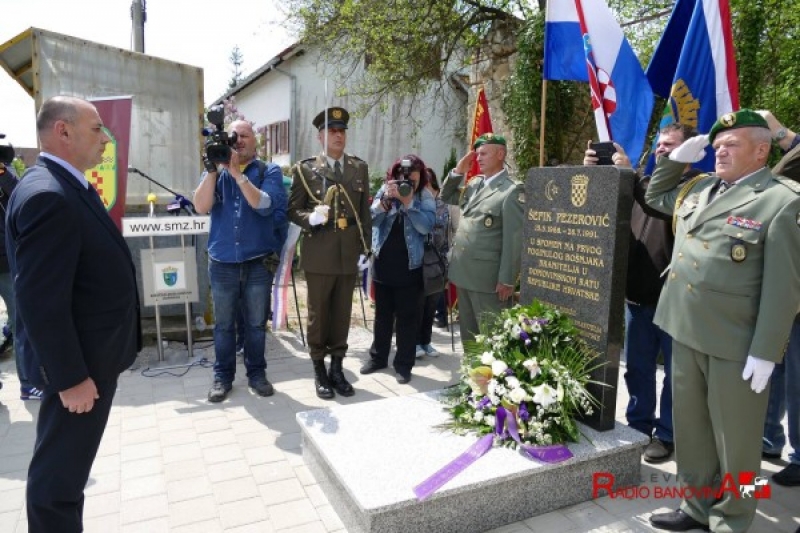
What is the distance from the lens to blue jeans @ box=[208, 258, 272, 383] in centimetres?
420

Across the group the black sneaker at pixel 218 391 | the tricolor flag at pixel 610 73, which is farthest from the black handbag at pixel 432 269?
the black sneaker at pixel 218 391

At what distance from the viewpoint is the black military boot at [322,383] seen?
169 inches

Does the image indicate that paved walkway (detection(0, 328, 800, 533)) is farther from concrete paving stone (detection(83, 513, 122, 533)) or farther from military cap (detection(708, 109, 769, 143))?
military cap (detection(708, 109, 769, 143))

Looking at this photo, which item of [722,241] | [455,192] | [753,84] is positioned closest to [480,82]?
[753,84]

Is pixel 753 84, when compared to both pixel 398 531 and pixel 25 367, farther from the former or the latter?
pixel 25 367

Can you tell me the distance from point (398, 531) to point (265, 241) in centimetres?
248

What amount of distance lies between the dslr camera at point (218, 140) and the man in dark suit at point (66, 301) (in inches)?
58.5

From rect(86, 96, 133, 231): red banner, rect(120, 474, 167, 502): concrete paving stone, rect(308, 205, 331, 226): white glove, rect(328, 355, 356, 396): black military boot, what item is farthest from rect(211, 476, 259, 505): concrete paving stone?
rect(86, 96, 133, 231): red banner

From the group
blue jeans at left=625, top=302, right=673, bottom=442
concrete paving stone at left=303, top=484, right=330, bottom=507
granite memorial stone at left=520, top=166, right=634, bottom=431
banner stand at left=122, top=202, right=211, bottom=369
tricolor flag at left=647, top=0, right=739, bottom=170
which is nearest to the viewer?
concrete paving stone at left=303, top=484, right=330, bottom=507

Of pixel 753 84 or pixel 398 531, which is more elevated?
pixel 753 84

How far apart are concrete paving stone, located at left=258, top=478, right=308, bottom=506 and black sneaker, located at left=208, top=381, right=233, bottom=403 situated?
4.53ft

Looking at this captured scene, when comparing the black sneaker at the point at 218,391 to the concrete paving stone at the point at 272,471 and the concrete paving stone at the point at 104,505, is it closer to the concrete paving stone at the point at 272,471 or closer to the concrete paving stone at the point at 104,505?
the concrete paving stone at the point at 272,471

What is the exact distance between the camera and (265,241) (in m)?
4.23

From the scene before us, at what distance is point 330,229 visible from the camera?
4.22 m
